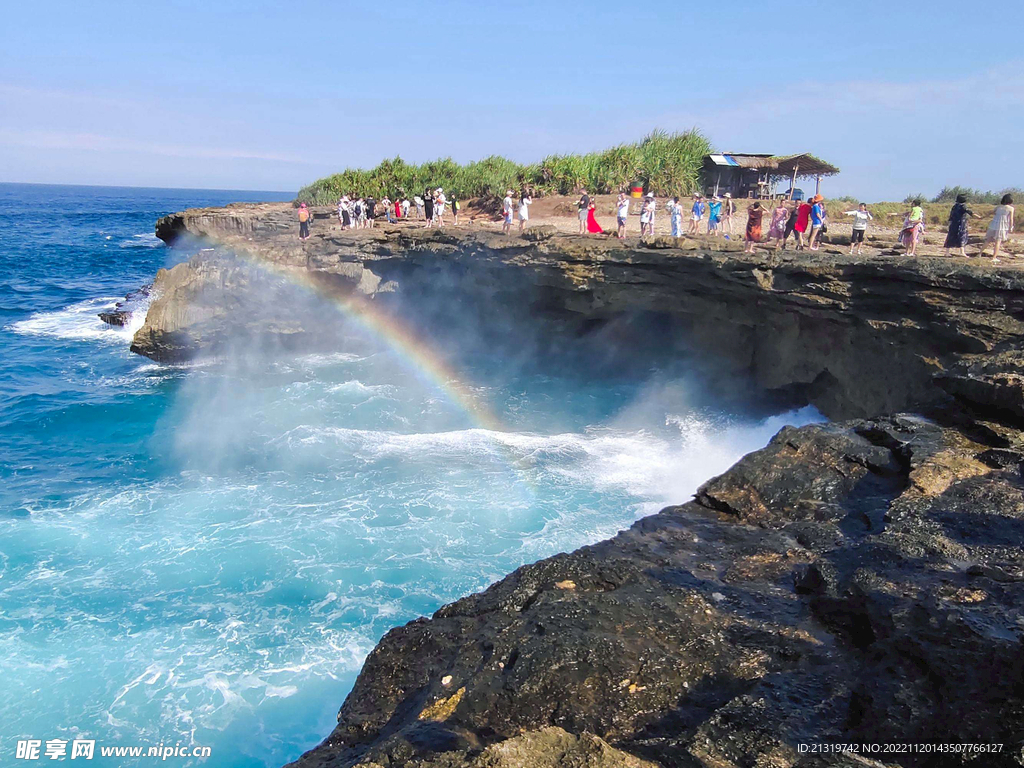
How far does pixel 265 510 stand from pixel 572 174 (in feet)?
68.1

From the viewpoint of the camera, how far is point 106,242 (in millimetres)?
54688

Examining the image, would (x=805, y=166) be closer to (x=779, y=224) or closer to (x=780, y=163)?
(x=780, y=163)

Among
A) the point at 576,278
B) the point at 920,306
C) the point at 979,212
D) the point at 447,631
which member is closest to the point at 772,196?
the point at 979,212

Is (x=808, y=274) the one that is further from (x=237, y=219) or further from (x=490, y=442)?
(x=237, y=219)

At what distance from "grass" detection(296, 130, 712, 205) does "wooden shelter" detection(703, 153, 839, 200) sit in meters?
0.85

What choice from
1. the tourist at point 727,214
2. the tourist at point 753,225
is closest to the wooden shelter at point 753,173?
the tourist at point 727,214

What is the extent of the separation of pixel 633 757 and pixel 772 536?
3.29 meters

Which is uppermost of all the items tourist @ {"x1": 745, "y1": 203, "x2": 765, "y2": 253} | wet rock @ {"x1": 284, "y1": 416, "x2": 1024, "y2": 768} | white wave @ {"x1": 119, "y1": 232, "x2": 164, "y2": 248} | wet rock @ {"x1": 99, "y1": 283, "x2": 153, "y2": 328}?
tourist @ {"x1": 745, "y1": 203, "x2": 765, "y2": 253}

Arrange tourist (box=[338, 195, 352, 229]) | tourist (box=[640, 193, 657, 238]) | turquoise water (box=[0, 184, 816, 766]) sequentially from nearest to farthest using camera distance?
turquoise water (box=[0, 184, 816, 766]) → tourist (box=[640, 193, 657, 238]) → tourist (box=[338, 195, 352, 229])

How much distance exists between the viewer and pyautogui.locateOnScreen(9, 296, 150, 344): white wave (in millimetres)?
25484

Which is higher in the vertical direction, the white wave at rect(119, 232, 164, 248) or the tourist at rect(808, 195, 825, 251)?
the tourist at rect(808, 195, 825, 251)

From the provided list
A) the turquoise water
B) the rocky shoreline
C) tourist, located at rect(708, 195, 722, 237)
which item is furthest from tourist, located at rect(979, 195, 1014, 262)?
tourist, located at rect(708, 195, 722, 237)

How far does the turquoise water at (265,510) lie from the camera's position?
27.0 feet

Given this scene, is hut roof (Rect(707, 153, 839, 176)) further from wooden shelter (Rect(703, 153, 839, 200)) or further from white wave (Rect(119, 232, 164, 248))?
white wave (Rect(119, 232, 164, 248))
